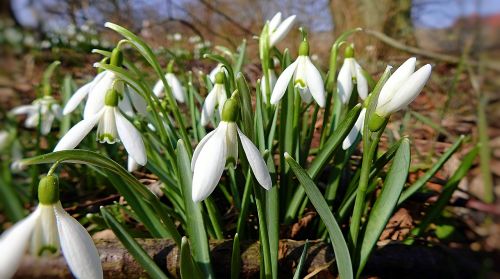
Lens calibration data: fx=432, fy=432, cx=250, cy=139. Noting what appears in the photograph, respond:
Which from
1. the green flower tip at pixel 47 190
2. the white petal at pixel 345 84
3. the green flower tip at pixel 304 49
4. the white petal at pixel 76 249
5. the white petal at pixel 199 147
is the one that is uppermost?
the green flower tip at pixel 304 49

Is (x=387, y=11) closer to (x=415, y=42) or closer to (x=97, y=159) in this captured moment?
(x=415, y=42)

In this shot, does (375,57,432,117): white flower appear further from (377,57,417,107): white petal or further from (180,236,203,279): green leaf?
(180,236,203,279): green leaf

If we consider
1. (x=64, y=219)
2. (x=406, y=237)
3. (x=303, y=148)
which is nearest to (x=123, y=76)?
(x=64, y=219)

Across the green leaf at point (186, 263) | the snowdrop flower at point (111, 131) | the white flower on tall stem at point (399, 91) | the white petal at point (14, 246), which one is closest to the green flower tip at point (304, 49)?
the white flower on tall stem at point (399, 91)

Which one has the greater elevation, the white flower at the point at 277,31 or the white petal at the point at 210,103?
the white flower at the point at 277,31

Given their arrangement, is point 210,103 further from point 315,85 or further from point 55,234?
point 55,234

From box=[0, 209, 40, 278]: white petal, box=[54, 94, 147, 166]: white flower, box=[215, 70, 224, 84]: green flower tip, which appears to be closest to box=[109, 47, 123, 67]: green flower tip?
box=[54, 94, 147, 166]: white flower

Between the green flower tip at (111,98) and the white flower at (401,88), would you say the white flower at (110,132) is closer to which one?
the green flower tip at (111,98)
